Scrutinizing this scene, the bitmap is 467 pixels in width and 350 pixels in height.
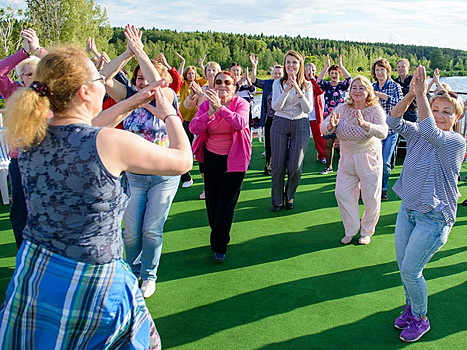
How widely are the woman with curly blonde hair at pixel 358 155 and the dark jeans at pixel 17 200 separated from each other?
280 centimetres

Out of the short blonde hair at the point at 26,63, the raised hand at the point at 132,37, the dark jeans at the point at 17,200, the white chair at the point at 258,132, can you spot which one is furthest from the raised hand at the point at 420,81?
the white chair at the point at 258,132

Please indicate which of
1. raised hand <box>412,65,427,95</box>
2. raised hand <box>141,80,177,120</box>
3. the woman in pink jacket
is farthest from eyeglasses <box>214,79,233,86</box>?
raised hand <box>141,80,177,120</box>

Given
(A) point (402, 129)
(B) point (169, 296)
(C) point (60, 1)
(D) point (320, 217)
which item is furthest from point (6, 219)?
(C) point (60, 1)

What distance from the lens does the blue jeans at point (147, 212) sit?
3471mm

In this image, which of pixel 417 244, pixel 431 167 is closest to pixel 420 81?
pixel 431 167

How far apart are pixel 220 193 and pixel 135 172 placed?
95.7 inches

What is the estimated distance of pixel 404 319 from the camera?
3154 mm

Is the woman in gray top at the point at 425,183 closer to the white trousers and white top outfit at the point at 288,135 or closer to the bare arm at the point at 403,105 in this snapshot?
the bare arm at the point at 403,105

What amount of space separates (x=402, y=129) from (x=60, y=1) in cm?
4059

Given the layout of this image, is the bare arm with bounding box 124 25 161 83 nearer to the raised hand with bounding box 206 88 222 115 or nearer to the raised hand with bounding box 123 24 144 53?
the raised hand with bounding box 123 24 144 53

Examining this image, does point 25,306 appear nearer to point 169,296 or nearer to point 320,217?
point 169,296

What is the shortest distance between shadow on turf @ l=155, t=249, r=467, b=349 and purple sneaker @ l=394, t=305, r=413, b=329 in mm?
60

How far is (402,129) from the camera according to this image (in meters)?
3.00

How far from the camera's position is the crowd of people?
5.52 feet
